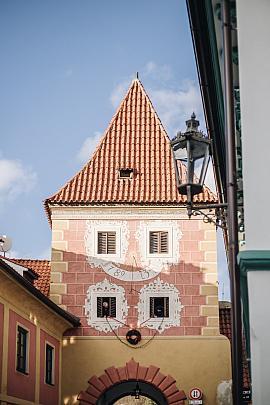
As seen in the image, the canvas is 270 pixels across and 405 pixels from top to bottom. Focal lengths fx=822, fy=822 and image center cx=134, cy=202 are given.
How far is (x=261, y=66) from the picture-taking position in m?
6.80

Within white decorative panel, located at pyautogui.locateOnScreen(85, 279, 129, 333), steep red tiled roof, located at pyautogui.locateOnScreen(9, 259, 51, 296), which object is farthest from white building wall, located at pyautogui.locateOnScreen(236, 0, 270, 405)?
steep red tiled roof, located at pyautogui.locateOnScreen(9, 259, 51, 296)

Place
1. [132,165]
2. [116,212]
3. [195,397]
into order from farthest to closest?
[132,165] < [116,212] < [195,397]

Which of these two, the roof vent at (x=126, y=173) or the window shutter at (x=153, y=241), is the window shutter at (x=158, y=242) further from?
the roof vent at (x=126, y=173)

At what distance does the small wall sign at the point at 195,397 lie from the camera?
2527 centimetres

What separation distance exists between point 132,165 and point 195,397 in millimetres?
8317

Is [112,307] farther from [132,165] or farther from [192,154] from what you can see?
[192,154]

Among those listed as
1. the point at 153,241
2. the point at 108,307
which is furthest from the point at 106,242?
the point at 108,307

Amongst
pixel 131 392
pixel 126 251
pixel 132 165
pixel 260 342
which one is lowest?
pixel 260 342

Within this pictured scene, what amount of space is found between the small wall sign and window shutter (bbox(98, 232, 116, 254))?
5.18 metres

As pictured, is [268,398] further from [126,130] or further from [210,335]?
[126,130]

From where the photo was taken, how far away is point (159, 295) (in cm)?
2656

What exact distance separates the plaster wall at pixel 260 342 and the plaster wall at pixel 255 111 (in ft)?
1.27

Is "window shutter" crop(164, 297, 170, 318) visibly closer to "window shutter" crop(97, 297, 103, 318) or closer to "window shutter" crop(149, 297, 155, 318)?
"window shutter" crop(149, 297, 155, 318)

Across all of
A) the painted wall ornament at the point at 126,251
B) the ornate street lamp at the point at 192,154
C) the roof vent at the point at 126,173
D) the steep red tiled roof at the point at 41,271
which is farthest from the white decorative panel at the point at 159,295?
the ornate street lamp at the point at 192,154
